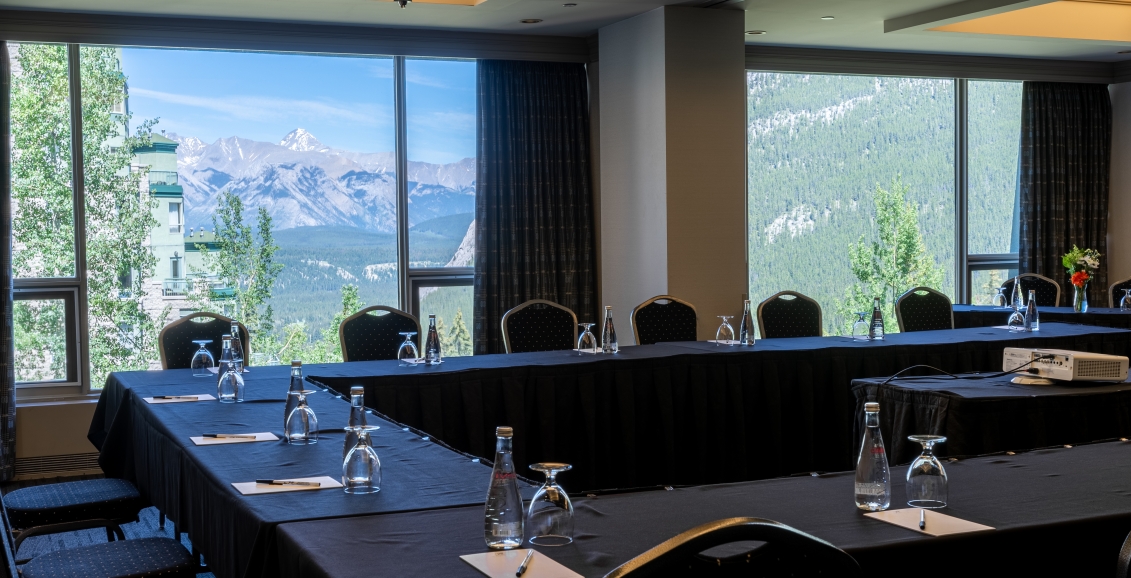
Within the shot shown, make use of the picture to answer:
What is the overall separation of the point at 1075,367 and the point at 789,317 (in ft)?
8.29

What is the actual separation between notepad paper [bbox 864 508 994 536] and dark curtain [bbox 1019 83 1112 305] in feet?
26.5

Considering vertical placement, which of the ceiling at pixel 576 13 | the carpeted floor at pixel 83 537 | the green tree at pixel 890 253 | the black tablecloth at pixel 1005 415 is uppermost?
the ceiling at pixel 576 13

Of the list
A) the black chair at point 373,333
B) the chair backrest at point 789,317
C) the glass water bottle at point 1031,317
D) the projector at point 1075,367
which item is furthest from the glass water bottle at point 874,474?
the glass water bottle at point 1031,317

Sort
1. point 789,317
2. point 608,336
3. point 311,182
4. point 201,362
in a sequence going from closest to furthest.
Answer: point 201,362, point 608,336, point 789,317, point 311,182

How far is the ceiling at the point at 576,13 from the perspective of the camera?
6.58m

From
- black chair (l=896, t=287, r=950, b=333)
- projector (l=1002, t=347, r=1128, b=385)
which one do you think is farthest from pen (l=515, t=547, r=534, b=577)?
black chair (l=896, t=287, r=950, b=333)

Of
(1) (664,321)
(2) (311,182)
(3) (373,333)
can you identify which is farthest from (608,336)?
(2) (311,182)

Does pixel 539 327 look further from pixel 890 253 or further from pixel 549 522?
pixel 890 253

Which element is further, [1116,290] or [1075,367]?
[1116,290]

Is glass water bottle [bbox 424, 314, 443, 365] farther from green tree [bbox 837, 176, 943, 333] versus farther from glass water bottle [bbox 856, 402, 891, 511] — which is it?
green tree [bbox 837, 176, 943, 333]

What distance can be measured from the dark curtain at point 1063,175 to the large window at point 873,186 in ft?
0.53

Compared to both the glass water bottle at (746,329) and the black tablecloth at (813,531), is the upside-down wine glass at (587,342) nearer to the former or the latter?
the glass water bottle at (746,329)

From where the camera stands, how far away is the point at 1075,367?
4.25 metres

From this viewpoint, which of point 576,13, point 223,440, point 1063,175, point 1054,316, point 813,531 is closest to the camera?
point 813,531
